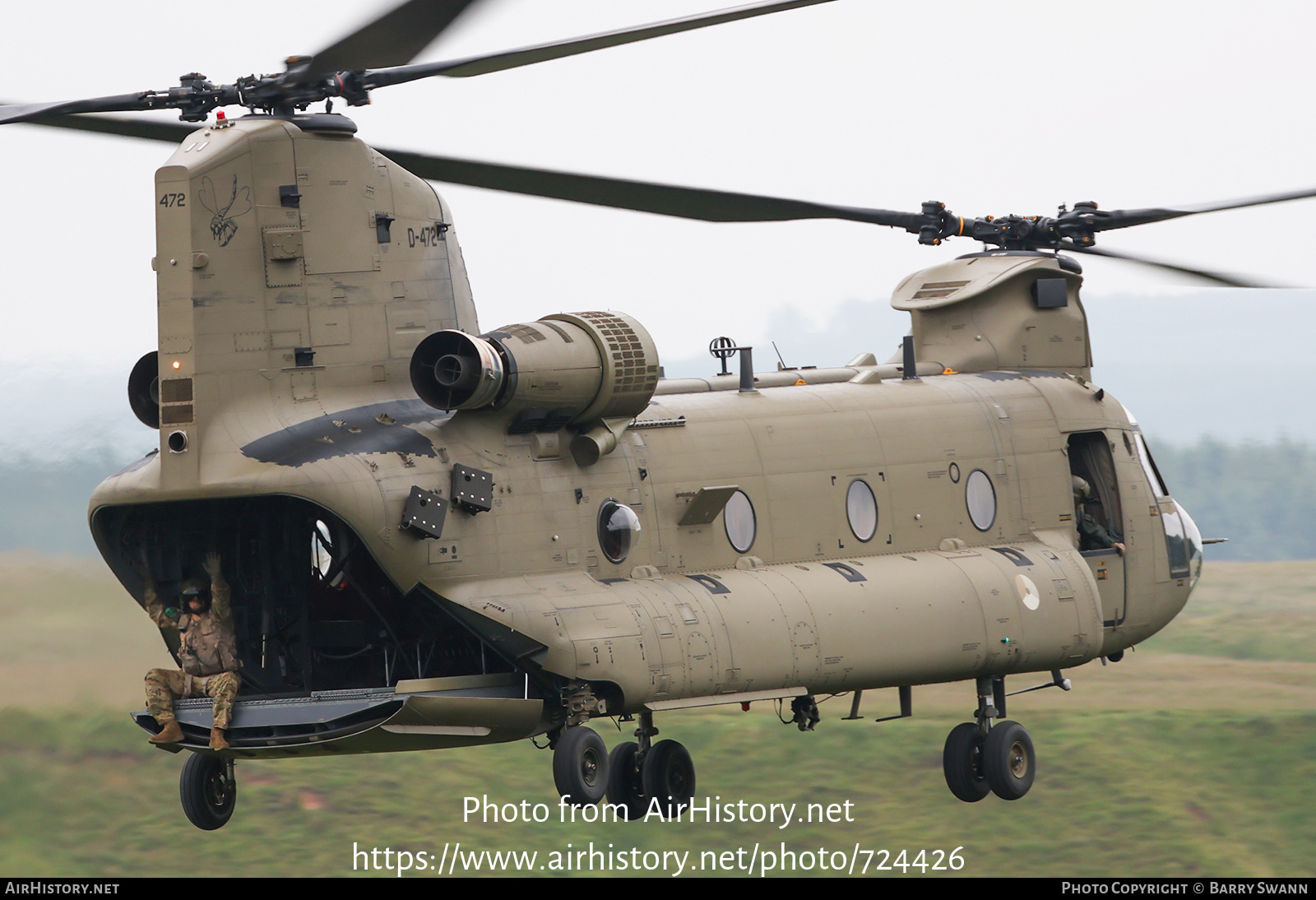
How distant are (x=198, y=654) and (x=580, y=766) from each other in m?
3.45

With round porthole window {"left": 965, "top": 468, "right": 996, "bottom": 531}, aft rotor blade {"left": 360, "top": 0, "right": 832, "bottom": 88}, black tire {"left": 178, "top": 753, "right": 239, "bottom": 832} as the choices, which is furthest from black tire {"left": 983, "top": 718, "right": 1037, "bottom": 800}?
aft rotor blade {"left": 360, "top": 0, "right": 832, "bottom": 88}

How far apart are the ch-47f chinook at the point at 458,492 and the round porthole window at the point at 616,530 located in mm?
27

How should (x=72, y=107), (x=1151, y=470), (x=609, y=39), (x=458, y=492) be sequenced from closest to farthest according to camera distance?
(x=609, y=39) < (x=72, y=107) < (x=458, y=492) < (x=1151, y=470)

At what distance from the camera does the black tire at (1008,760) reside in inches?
851

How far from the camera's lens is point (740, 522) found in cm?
1986

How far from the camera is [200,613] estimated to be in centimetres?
1756

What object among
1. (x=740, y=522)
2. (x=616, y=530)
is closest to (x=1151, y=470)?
(x=740, y=522)

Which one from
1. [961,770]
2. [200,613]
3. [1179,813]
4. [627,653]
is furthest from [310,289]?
[1179,813]

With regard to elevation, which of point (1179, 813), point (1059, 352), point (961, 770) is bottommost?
point (1179, 813)

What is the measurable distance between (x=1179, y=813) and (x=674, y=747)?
1072cm

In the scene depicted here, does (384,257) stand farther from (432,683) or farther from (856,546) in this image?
(856,546)

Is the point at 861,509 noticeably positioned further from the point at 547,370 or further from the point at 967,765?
the point at 547,370

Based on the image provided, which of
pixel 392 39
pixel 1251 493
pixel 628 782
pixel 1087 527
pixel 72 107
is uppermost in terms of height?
pixel 392 39

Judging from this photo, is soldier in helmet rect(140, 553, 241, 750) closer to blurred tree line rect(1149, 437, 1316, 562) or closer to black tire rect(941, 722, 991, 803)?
black tire rect(941, 722, 991, 803)
